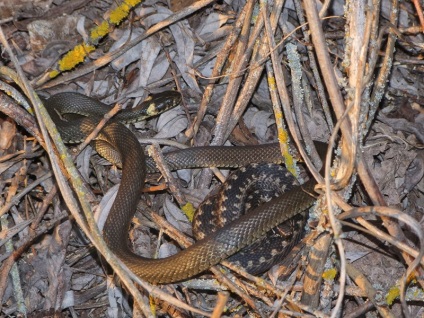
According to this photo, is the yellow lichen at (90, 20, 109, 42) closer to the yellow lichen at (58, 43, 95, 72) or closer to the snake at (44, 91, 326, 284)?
the yellow lichen at (58, 43, 95, 72)

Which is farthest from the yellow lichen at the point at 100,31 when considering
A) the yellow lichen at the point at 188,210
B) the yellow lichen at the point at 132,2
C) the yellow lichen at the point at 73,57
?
the yellow lichen at the point at 188,210

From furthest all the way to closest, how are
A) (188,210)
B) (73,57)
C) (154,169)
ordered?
1. (73,57)
2. (154,169)
3. (188,210)

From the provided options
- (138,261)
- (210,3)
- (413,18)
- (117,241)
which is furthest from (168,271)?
(413,18)

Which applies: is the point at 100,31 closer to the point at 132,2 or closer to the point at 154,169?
the point at 132,2

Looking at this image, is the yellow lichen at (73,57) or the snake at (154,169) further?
the yellow lichen at (73,57)

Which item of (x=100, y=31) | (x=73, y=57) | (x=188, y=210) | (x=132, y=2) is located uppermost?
(x=132, y=2)

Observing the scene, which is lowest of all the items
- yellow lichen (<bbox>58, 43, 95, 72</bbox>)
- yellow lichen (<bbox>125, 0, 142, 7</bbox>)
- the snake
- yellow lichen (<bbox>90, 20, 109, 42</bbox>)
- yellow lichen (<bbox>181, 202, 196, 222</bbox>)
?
yellow lichen (<bbox>181, 202, 196, 222</bbox>)

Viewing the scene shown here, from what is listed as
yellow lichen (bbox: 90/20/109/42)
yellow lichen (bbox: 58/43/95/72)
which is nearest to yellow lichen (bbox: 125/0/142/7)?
yellow lichen (bbox: 90/20/109/42)

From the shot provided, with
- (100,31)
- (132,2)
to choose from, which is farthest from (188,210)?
(132,2)

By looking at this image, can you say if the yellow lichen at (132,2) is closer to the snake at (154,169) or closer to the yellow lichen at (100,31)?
the yellow lichen at (100,31)
